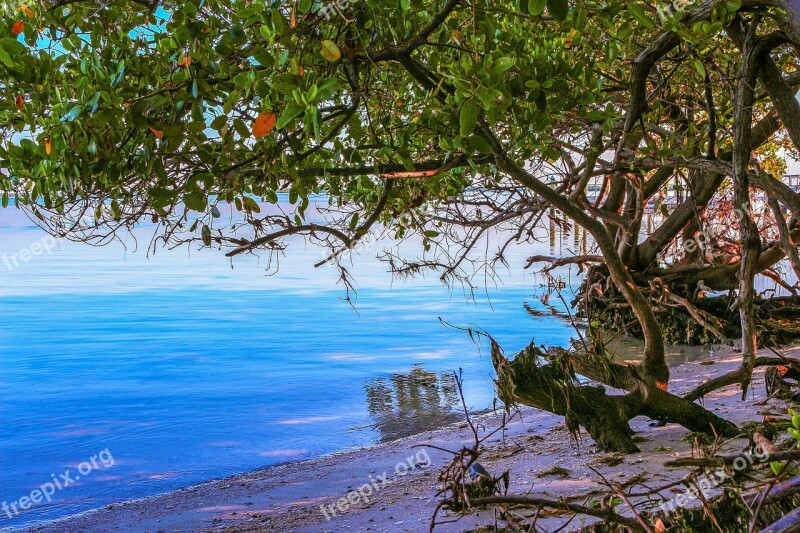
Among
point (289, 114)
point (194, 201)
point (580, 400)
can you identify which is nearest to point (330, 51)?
point (289, 114)

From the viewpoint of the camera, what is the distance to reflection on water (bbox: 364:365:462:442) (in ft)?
26.2

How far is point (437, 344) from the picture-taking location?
548 inches

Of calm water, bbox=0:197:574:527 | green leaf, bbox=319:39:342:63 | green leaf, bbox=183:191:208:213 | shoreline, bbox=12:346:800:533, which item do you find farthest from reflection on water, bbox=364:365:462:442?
green leaf, bbox=319:39:342:63

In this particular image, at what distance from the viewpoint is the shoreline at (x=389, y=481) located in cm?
441

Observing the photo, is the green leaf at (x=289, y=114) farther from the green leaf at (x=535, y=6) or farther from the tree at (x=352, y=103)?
the green leaf at (x=535, y=6)

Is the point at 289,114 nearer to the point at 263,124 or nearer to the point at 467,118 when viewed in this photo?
the point at 263,124

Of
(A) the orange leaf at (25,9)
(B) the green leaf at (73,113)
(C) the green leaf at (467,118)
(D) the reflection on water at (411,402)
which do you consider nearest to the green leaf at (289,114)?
(C) the green leaf at (467,118)

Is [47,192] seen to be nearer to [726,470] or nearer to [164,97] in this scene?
[164,97]

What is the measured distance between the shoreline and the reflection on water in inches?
22.4

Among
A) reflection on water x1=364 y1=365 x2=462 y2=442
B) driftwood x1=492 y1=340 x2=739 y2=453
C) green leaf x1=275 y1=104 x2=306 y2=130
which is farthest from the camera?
reflection on water x1=364 y1=365 x2=462 y2=442

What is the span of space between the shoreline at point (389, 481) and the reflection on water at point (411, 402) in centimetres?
57

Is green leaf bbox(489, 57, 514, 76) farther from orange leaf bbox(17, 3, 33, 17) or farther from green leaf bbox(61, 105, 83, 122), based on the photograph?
orange leaf bbox(17, 3, 33, 17)

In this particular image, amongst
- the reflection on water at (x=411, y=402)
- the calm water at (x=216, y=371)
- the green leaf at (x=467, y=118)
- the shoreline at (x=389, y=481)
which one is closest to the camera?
the green leaf at (x=467, y=118)

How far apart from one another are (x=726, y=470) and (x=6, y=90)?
3.04 m
